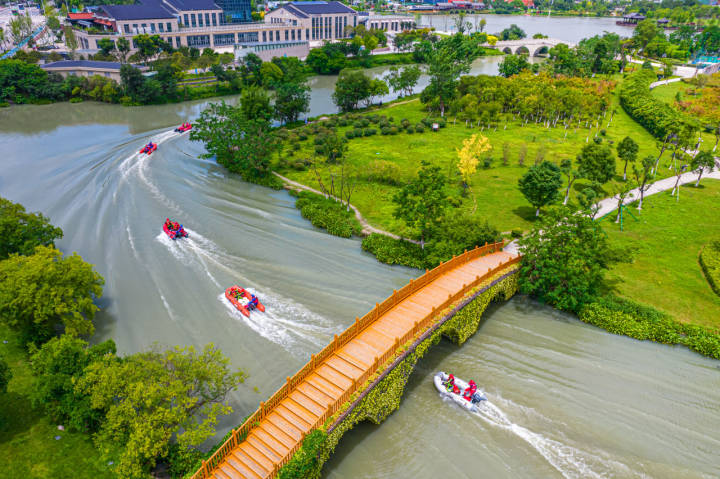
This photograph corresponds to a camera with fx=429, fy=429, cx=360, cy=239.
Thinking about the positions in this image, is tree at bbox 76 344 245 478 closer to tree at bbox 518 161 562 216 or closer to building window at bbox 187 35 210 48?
tree at bbox 518 161 562 216

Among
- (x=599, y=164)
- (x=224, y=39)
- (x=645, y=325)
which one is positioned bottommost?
(x=645, y=325)

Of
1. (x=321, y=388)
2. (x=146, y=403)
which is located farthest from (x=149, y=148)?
(x=321, y=388)

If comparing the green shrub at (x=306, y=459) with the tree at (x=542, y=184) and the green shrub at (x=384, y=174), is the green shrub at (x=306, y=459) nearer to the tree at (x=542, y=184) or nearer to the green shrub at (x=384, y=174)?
the tree at (x=542, y=184)

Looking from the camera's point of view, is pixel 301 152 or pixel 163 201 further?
pixel 301 152

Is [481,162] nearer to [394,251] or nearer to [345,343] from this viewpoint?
[394,251]

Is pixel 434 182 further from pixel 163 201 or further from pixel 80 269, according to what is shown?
pixel 163 201

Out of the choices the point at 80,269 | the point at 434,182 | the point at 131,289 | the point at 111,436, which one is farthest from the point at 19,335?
the point at 434,182
